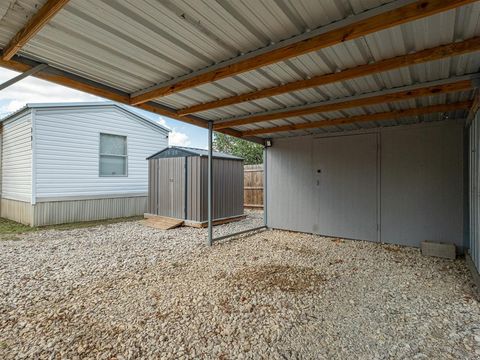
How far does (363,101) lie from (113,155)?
26.2 ft

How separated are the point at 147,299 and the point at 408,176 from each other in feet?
17.1

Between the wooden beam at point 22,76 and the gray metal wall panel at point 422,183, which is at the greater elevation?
the wooden beam at point 22,76

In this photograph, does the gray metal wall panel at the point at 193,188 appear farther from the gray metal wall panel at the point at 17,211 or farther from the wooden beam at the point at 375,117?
the gray metal wall panel at the point at 17,211

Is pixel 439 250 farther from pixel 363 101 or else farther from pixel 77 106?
pixel 77 106

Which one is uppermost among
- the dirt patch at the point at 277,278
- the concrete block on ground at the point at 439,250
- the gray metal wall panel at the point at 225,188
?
the gray metal wall panel at the point at 225,188

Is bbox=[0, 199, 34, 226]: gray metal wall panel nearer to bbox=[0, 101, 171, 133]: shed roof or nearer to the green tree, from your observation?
bbox=[0, 101, 171, 133]: shed roof

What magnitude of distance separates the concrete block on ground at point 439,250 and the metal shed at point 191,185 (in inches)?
197

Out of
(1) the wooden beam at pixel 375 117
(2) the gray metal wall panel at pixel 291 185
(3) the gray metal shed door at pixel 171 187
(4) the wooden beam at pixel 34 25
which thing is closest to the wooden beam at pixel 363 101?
(1) the wooden beam at pixel 375 117

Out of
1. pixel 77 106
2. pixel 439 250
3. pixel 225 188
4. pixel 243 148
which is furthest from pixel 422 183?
pixel 243 148

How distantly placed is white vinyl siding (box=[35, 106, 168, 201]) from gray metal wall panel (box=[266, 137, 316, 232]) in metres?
5.19

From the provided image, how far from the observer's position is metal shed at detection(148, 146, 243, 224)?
727cm

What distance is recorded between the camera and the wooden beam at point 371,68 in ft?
7.86

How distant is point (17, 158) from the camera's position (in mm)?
8023

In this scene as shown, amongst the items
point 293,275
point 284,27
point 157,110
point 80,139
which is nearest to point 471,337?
point 293,275
